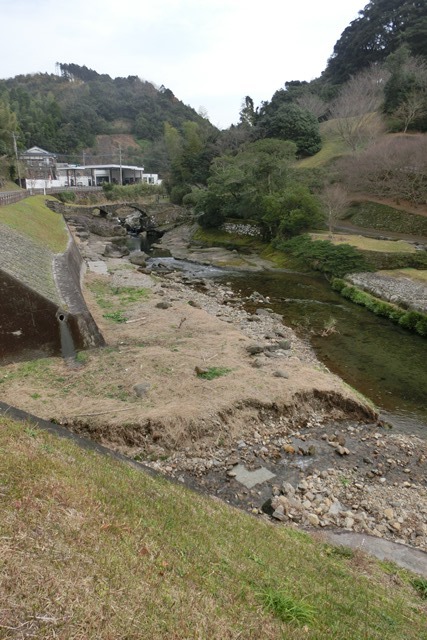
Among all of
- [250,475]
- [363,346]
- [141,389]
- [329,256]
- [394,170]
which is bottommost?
[363,346]

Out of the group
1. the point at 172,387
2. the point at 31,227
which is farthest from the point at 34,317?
the point at 31,227

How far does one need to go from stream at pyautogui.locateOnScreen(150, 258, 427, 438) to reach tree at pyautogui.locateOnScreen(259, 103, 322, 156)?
36.9 m

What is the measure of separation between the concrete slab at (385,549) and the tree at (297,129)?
197ft

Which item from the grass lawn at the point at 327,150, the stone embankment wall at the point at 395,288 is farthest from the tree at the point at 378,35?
the stone embankment wall at the point at 395,288

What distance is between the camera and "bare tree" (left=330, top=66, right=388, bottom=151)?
171 ft

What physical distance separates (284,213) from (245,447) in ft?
95.8

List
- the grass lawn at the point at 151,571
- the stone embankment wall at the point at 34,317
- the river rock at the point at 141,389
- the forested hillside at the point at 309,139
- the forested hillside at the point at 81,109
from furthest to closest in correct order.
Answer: the forested hillside at the point at 81,109 < the forested hillside at the point at 309,139 < the stone embankment wall at the point at 34,317 < the river rock at the point at 141,389 < the grass lawn at the point at 151,571

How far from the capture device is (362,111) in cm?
5469

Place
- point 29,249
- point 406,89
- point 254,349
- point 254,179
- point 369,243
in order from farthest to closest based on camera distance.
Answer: point 406,89 < point 254,179 < point 369,243 < point 29,249 < point 254,349

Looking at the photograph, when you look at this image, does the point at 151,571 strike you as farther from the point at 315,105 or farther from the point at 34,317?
the point at 315,105

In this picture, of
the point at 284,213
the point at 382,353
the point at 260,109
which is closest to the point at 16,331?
the point at 382,353

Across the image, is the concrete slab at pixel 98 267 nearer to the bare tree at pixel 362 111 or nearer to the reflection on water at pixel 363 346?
the reflection on water at pixel 363 346

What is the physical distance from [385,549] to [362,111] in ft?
199

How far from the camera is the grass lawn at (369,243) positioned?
29.8m
